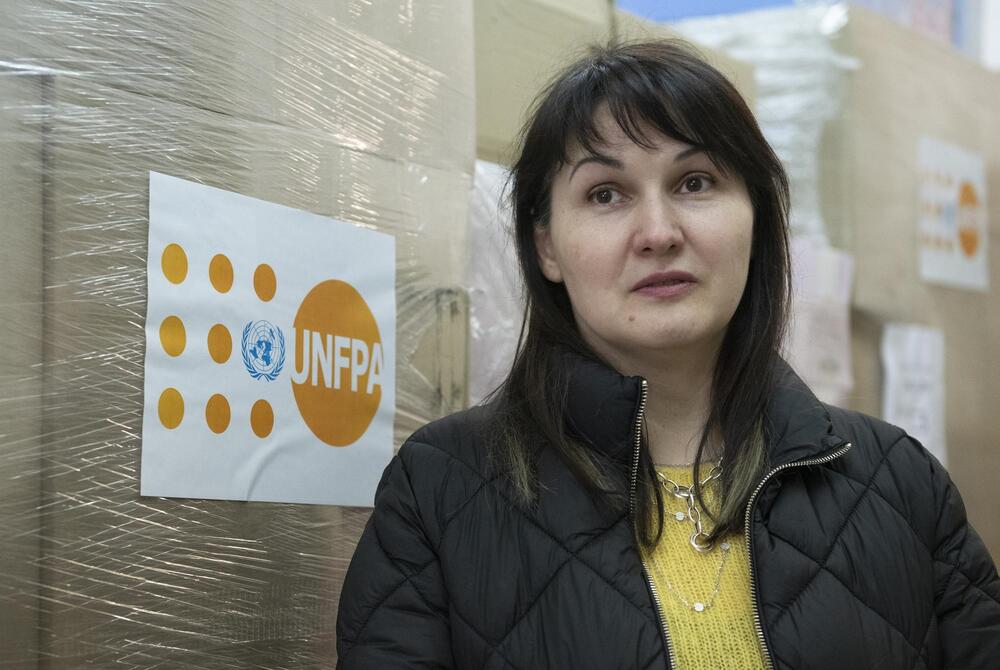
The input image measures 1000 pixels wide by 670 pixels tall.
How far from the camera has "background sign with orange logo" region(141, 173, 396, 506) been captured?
1043 mm

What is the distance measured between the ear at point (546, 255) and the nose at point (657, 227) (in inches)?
5.0

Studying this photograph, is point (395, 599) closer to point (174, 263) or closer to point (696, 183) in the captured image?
point (174, 263)

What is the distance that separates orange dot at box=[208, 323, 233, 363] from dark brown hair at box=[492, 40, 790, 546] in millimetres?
256

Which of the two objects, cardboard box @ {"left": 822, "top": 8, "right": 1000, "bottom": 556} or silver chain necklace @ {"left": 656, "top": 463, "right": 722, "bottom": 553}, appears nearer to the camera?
silver chain necklace @ {"left": 656, "top": 463, "right": 722, "bottom": 553}

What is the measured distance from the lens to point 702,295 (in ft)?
3.61

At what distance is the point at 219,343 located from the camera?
1.09m

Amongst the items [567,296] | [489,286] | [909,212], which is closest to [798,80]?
[909,212]

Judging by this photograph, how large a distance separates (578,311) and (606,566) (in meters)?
0.26

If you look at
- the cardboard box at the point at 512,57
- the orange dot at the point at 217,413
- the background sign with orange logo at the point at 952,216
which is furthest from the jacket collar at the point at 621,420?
the background sign with orange logo at the point at 952,216

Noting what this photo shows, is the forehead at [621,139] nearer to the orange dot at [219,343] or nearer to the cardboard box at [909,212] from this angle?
the orange dot at [219,343]

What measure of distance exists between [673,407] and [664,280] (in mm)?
140

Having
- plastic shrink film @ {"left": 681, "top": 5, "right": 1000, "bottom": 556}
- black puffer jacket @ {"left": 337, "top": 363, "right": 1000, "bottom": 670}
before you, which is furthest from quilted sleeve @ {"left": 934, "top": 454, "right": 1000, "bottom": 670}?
plastic shrink film @ {"left": 681, "top": 5, "right": 1000, "bottom": 556}

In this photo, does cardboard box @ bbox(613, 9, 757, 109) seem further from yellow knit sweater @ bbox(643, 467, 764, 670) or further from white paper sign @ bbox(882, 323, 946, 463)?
yellow knit sweater @ bbox(643, 467, 764, 670)

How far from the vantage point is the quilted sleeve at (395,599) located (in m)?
1.00
